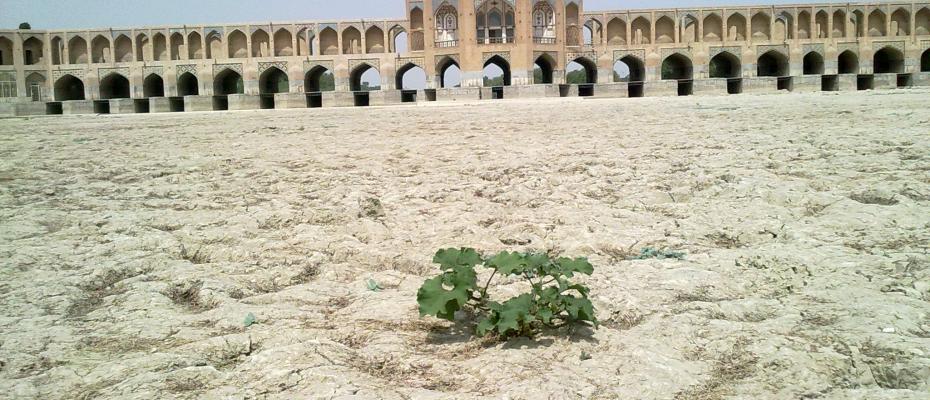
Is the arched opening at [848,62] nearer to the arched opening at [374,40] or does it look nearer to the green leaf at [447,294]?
the arched opening at [374,40]

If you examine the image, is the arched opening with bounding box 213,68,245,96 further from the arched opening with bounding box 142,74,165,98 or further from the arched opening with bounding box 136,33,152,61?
the arched opening with bounding box 136,33,152,61

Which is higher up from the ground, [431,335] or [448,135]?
[448,135]

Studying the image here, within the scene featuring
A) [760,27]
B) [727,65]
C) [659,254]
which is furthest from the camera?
[727,65]

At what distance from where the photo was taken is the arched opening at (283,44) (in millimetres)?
30500

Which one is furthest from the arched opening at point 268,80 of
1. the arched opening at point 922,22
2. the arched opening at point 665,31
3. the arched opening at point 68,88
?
the arched opening at point 922,22

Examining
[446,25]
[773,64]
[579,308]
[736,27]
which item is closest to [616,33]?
[736,27]

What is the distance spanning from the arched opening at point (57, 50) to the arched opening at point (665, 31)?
86.8ft

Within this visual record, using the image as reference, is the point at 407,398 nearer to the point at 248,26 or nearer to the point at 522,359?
the point at 522,359

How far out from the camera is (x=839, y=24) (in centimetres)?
3059

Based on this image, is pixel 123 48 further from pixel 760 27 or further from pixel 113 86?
pixel 760 27

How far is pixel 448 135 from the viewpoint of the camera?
6840mm

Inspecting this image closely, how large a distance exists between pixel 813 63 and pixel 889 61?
357 cm

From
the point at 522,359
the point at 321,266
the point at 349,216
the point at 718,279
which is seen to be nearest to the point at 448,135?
the point at 349,216

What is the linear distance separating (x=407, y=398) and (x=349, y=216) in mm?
1970
